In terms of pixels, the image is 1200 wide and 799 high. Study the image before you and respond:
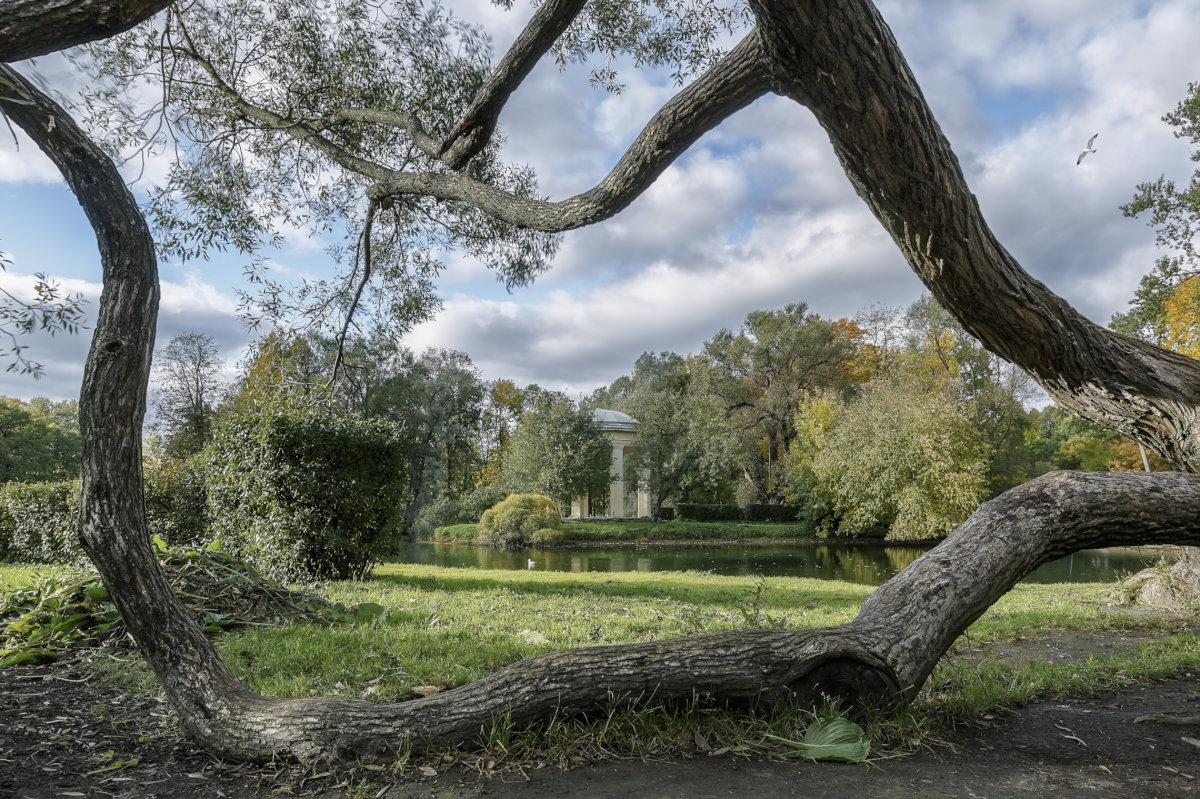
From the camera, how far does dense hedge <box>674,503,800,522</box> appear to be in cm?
3475

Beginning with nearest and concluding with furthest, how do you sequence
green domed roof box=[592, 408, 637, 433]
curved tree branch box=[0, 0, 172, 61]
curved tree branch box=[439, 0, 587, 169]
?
curved tree branch box=[0, 0, 172, 61]
curved tree branch box=[439, 0, 587, 169]
green domed roof box=[592, 408, 637, 433]

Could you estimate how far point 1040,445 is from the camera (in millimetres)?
39250

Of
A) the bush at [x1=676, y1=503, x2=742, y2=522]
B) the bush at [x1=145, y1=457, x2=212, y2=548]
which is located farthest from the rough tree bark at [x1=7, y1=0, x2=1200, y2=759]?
the bush at [x1=676, y1=503, x2=742, y2=522]

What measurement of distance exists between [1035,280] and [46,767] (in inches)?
205

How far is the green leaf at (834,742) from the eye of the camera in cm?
279

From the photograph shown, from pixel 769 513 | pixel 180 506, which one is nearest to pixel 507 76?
pixel 180 506

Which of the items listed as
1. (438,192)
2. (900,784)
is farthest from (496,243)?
(900,784)

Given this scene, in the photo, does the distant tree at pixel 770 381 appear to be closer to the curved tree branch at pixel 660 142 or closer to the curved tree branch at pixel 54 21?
the curved tree branch at pixel 660 142

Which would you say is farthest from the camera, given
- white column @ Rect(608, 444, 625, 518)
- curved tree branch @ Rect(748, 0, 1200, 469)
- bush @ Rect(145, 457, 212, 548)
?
white column @ Rect(608, 444, 625, 518)

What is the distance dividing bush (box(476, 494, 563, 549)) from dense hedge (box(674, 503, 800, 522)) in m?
10.2

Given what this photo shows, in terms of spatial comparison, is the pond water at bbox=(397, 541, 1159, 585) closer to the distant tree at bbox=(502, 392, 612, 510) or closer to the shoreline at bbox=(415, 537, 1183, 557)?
the shoreline at bbox=(415, 537, 1183, 557)

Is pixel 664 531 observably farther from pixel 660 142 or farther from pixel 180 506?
pixel 660 142

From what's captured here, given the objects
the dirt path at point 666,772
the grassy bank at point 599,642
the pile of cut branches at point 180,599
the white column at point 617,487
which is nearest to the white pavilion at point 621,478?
the white column at point 617,487

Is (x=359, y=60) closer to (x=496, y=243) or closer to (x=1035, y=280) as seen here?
(x=496, y=243)
